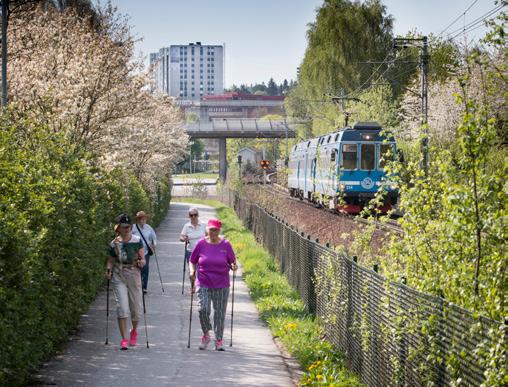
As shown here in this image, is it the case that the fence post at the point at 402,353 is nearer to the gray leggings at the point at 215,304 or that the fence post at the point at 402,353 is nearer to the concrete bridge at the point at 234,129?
the gray leggings at the point at 215,304

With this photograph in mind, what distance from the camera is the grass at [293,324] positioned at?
10.8 metres

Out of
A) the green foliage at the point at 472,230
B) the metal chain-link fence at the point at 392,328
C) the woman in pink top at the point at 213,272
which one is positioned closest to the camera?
the metal chain-link fence at the point at 392,328

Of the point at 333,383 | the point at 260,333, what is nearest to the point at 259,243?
the point at 260,333

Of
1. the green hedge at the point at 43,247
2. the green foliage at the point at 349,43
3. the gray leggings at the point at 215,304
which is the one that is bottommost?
the gray leggings at the point at 215,304

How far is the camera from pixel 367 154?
124 feet

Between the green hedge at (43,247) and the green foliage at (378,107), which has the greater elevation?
the green foliage at (378,107)

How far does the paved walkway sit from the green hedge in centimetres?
34

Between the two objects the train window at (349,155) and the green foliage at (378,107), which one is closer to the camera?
the train window at (349,155)

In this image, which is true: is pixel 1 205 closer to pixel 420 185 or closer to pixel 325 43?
pixel 420 185

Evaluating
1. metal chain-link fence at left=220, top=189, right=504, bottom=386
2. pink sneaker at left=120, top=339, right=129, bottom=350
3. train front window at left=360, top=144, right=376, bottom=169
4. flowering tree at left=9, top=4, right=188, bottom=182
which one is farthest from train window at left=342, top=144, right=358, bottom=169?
pink sneaker at left=120, top=339, right=129, bottom=350

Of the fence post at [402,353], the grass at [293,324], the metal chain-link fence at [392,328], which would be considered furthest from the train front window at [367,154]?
the fence post at [402,353]

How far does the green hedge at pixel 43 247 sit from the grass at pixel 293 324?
9.53 ft

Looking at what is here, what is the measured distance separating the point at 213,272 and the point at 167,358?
126cm

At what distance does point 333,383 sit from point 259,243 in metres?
21.9
